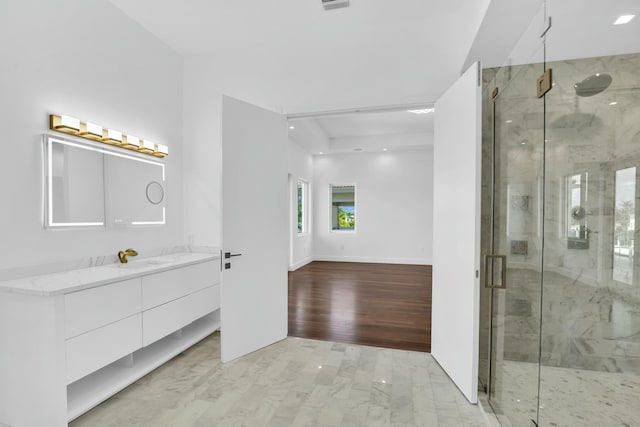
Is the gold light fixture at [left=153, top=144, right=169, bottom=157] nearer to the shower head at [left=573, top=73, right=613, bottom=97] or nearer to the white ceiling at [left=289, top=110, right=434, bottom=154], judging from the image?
the white ceiling at [left=289, top=110, right=434, bottom=154]

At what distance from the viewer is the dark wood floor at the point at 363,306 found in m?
3.19

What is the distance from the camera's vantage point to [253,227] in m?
2.79

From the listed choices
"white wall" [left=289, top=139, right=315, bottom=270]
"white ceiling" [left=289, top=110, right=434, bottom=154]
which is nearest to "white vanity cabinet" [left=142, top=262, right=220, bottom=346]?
"white ceiling" [left=289, top=110, right=434, bottom=154]

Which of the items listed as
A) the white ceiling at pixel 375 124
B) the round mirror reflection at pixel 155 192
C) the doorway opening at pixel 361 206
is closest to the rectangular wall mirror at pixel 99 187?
the round mirror reflection at pixel 155 192

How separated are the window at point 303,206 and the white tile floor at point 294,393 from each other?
16.3 ft

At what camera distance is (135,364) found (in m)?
2.41

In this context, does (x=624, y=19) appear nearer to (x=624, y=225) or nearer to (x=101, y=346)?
(x=624, y=225)

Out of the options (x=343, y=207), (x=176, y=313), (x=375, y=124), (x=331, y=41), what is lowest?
(x=176, y=313)

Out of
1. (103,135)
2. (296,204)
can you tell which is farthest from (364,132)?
(103,135)

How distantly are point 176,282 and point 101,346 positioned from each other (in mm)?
723

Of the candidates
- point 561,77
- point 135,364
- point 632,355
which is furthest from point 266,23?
point 632,355

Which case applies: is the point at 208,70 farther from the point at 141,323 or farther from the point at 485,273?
the point at 485,273

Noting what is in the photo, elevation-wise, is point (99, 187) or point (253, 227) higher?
point (99, 187)

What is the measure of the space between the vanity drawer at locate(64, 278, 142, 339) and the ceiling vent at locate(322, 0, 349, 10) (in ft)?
8.76
